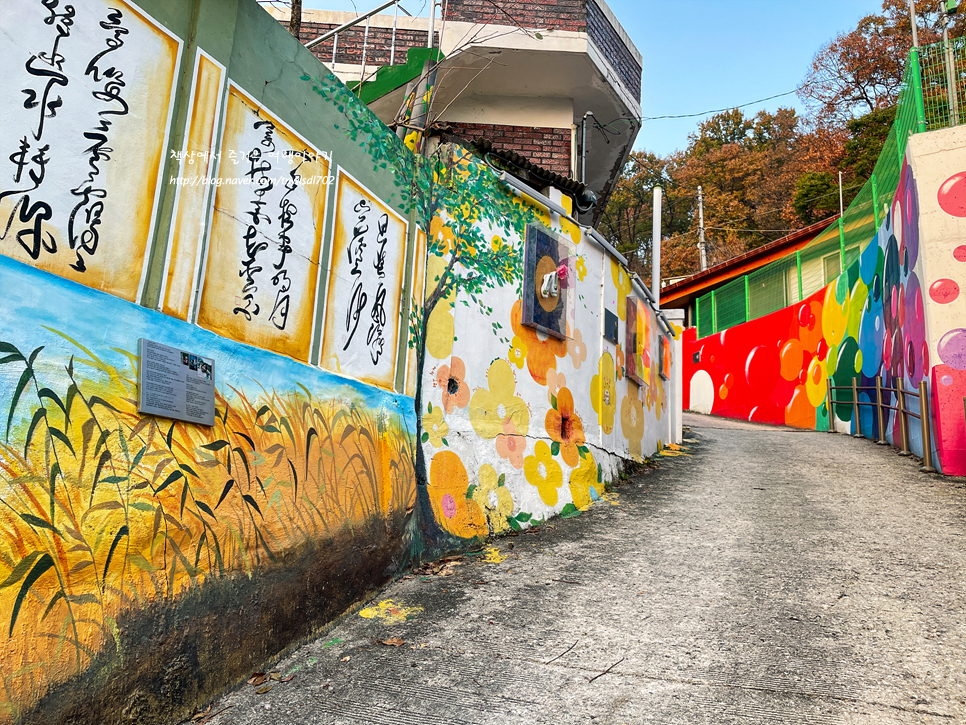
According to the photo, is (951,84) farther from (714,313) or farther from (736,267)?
(714,313)

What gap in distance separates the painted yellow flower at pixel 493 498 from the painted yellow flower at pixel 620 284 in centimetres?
369

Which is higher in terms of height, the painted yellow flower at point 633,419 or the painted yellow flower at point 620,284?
the painted yellow flower at point 620,284

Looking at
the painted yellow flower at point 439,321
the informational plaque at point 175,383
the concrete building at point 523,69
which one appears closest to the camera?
the informational plaque at point 175,383

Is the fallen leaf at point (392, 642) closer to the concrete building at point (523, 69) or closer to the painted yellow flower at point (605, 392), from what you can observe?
the painted yellow flower at point (605, 392)

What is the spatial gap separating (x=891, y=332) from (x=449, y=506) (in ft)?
29.5

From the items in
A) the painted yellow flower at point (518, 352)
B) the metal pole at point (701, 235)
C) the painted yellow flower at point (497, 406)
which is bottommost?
the painted yellow flower at point (497, 406)

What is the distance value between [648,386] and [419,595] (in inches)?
271

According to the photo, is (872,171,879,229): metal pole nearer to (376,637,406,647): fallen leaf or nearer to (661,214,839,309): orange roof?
(661,214,839,309): orange roof

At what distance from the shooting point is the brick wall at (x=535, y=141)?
34.6 ft

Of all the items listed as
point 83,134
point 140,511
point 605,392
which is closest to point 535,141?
point 605,392

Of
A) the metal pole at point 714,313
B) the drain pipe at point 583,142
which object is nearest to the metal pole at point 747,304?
the metal pole at point 714,313

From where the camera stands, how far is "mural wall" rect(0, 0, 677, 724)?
2.60m

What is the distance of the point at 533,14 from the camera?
9.84m

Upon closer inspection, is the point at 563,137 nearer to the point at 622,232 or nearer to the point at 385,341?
the point at 385,341
